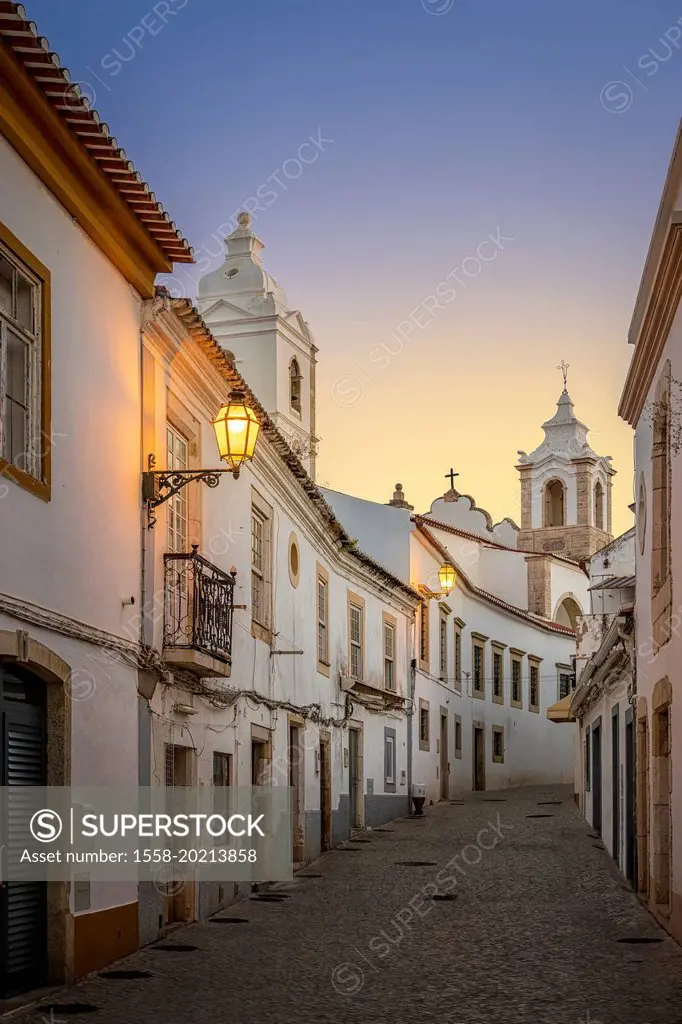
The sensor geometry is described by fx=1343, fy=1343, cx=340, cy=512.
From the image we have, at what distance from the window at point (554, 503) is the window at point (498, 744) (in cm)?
1939

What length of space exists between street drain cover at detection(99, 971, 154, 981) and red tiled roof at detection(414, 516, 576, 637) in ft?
70.4

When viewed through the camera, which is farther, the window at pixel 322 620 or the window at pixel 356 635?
the window at pixel 356 635

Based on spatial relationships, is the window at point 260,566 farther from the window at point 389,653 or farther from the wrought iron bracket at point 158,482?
the window at point 389,653

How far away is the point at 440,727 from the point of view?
3369cm

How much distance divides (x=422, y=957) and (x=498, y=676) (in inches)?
1161

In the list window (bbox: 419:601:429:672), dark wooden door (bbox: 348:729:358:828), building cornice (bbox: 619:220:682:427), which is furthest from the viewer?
window (bbox: 419:601:429:672)

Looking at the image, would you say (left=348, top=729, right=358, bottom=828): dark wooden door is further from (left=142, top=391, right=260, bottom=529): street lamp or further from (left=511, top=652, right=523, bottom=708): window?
(left=511, top=652, right=523, bottom=708): window

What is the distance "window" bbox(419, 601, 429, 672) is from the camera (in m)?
31.8

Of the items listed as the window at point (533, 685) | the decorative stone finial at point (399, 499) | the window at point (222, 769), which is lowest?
the window at point (222, 769)

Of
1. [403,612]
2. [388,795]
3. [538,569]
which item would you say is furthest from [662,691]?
[538,569]

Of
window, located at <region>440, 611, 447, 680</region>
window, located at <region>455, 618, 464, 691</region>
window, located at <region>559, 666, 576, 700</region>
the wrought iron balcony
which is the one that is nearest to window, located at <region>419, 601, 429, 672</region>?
window, located at <region>440, 611, 447, 680</region>

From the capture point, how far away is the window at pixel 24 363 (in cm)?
889

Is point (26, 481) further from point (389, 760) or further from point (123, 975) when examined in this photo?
point (389, 760)

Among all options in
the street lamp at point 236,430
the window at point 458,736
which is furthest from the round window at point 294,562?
the window at point 458,736
